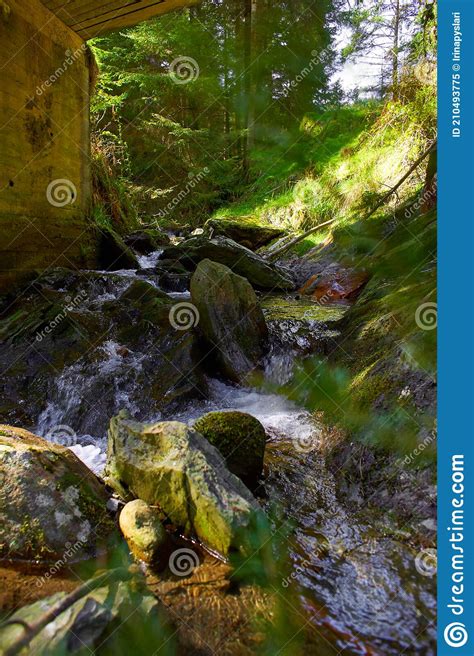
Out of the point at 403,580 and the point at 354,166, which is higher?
the point at 354,166

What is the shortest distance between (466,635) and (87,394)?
12.6 ft

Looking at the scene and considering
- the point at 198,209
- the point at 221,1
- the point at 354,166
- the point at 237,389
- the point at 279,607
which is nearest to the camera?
the point at 279,607

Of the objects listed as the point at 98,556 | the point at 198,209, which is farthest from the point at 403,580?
the point at 198,209

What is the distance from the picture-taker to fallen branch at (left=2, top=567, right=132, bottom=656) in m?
1.56

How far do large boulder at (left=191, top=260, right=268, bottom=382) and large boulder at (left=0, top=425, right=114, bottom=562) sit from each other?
268 cm

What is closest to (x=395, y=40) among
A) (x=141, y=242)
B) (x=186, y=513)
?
(x=141, y=242)

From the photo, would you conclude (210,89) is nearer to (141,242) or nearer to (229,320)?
(141,242)

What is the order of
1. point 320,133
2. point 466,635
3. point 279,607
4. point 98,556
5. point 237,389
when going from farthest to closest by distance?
point 320,133 → point 237,389 → point 98,556 → point 279,607 → point 466,635

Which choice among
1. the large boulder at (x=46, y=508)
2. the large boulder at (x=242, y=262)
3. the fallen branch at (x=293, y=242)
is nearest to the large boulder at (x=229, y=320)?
the large boulder at (x=46, y=508)

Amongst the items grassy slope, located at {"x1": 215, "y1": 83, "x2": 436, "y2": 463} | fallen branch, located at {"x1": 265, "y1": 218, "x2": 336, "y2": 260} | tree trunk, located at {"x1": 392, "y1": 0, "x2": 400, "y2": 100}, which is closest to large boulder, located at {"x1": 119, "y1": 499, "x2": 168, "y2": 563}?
grassy slope, located at {"x1": 215, "y1": 83, "x2": 436, "y2": 463}

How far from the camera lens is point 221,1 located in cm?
1839

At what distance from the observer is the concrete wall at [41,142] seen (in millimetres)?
5668

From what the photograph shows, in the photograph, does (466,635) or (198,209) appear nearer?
(466,635)

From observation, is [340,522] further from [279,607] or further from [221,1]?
[221,1]
